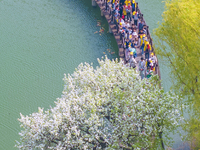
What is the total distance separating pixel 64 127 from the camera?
47.7 feet

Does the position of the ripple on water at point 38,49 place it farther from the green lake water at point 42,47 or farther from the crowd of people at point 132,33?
the crowd of people at point 132,33

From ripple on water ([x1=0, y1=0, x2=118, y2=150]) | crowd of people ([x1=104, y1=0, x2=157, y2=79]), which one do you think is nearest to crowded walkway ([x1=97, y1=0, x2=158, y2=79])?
crowd of people ([x1=104, y1=0, x2=157, y2=79])

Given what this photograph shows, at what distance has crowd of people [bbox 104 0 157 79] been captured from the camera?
2085 cm

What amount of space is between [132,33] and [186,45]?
25.4 ft

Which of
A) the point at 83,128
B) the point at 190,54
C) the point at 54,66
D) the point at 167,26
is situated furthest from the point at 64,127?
the point at 54,66

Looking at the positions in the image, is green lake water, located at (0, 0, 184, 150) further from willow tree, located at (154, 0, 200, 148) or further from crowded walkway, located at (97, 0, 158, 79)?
willow tree, located at (154, 0, 200, 148)

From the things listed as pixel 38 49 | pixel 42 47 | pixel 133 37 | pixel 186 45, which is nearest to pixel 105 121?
pixel 186 45

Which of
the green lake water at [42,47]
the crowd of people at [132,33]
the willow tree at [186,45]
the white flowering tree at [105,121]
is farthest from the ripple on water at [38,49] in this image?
the willow tree at [186,45]

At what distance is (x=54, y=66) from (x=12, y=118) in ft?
22.0

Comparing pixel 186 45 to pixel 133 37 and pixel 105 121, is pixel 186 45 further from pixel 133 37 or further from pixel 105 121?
pixel 133 37

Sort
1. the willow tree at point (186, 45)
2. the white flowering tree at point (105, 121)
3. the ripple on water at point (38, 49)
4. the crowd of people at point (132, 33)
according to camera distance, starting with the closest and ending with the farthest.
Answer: the white flowering tree at point (105, 121) < the willow tree at point (186, 45) < the crowd of people at point (132, 33) < the ripple on water at point (38, 49)

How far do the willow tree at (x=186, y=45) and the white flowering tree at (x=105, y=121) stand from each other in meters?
2.52

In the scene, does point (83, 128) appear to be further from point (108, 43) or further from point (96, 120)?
point (108, 43)

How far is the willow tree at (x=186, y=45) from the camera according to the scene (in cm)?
1577
